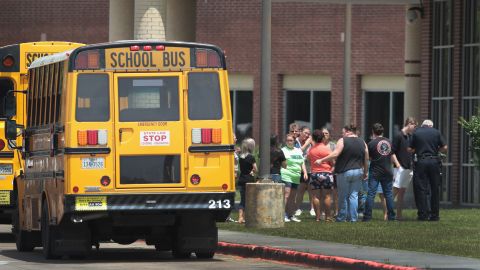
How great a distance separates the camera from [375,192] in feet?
84.3

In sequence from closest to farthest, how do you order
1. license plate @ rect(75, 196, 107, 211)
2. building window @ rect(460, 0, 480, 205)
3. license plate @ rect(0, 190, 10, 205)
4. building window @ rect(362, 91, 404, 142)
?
license plate @ rect(75, 196, 107, 211), license plate @ rect(0, 190, 10, 205), building window @ rect(460, 0, 480, 205), building window @ rect(362, 91, 404, 142)

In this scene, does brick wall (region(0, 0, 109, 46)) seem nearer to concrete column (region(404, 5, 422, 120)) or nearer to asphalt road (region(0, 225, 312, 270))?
concrete column (region(404, 5, 422, 120))

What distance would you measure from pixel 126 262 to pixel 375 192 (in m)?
7.60

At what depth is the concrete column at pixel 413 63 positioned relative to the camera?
35625 mm

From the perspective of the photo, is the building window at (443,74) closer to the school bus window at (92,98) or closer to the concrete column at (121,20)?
the concrete column at (121,20)

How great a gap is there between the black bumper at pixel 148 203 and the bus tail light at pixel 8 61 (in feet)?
17.3

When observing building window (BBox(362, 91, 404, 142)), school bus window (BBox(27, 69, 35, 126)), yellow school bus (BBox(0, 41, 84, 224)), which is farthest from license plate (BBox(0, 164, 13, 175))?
building window (BBox(362, 91, 404, 142))

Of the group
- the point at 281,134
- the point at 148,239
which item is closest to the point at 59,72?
the point at 148,239

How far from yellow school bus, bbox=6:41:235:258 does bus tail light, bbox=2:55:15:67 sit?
4006mm

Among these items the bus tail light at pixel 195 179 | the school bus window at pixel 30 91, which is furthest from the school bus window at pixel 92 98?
the school bus window at pixel 30 91

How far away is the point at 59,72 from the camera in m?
19.4

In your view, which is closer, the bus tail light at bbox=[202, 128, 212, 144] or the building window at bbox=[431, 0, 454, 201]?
the bus tail light at bbox=[202, 128, 212, 144]

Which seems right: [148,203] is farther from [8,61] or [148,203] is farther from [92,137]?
[8,61]

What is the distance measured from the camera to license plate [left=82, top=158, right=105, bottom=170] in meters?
18.7
